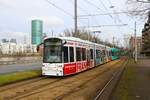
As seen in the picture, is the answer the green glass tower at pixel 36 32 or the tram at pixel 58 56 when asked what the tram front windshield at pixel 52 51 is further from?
the green glass tower at pixel 36 32

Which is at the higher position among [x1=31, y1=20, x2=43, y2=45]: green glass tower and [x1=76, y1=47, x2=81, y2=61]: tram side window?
[x1=31, y1=20, x2=43, y2=45]: green glass tower

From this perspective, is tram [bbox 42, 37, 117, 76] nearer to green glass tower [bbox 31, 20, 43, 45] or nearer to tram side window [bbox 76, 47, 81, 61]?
tram side window [bbox 76, 47, 81, 61]

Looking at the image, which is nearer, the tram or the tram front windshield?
the tram

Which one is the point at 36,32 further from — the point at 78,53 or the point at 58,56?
the point at 58,56

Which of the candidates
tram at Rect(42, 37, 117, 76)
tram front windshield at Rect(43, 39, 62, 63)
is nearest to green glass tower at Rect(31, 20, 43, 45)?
tram at Rect(42, 37, 117, 76)

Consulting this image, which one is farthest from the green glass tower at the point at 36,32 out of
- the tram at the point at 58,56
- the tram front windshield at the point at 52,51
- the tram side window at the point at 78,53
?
the tram front windshield at the point at 52,51

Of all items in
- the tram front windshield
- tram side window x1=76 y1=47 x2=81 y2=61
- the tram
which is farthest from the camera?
tram side window x1=76 y1=47 x2=81 y2=61

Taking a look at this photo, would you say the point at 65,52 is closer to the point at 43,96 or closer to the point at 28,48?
the point at 43,96

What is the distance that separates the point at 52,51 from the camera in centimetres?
2444

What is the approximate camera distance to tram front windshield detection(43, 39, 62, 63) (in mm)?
24234

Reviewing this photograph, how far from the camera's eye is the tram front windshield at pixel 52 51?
24.2 meters

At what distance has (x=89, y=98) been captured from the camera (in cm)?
1407

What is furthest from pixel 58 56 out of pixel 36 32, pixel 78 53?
pixel 36 32

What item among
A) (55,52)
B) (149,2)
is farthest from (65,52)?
(149,2)
